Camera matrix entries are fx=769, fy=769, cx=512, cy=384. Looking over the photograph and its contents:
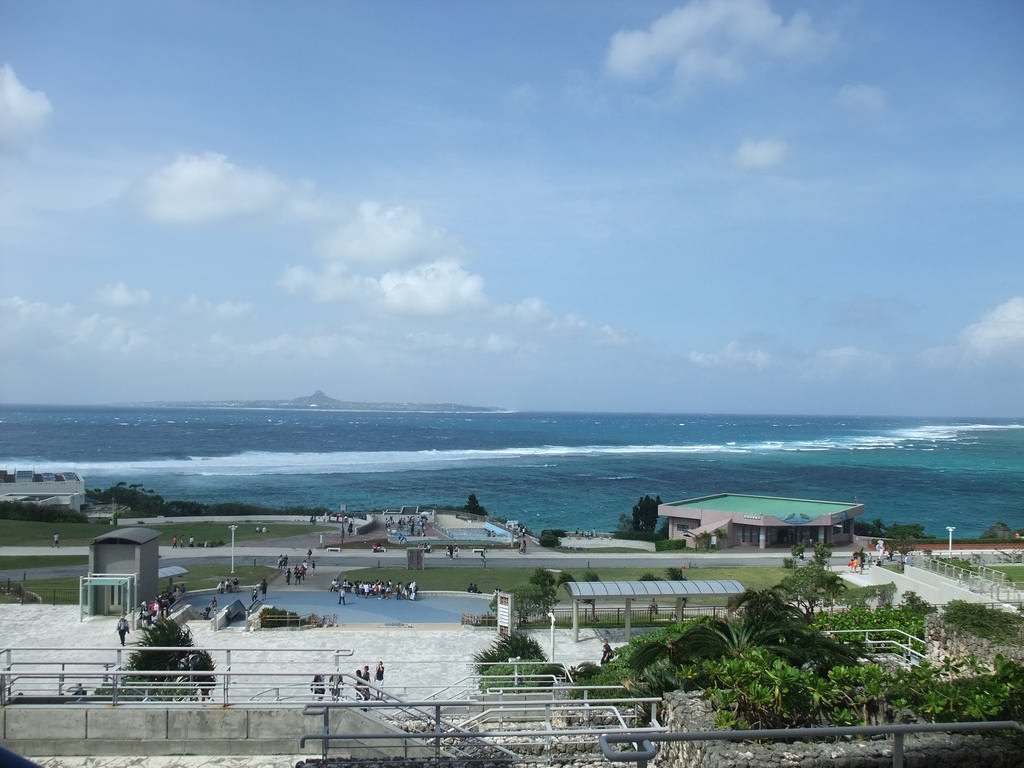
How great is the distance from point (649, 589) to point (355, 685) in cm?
1136

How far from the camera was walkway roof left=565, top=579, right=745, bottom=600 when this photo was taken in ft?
70.0

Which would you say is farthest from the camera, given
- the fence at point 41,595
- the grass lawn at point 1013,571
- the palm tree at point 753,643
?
the grass lawn at point 1013,571

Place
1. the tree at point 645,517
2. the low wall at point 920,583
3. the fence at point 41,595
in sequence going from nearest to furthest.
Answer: the low wall at point 920,583 < the fence at point 41,595 < the tree at point 645,517

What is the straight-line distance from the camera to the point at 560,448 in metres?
153

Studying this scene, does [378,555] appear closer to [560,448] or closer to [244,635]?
[244,635]

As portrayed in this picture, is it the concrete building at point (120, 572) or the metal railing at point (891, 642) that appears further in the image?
the concrete building at point (120, 572)

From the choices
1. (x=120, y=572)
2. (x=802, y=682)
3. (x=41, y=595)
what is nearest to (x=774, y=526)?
(x=120, y=572)

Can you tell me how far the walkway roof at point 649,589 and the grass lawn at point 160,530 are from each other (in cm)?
2535

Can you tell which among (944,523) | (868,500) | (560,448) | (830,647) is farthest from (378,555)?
(560,448)

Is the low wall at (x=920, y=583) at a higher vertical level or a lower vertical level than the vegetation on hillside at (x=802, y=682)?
lower

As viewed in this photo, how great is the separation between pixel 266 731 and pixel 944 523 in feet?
228

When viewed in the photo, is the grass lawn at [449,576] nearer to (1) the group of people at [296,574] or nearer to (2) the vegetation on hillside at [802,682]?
(1) the group of people at [296,574]

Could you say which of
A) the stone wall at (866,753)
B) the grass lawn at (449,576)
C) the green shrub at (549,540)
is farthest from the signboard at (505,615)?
the green shrub at (549,540)

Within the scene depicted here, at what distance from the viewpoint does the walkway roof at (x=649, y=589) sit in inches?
840
